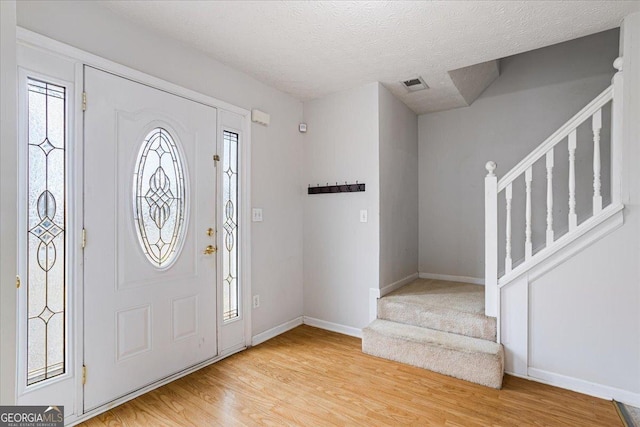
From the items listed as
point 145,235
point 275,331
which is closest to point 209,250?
point 145,235

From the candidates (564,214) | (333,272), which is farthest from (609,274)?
(333,272)

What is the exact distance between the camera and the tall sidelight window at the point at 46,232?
1723mm

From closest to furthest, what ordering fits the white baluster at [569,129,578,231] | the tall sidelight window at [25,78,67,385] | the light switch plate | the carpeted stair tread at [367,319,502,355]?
the tall sidelight window at [25,78,67,385], the white baluster at [569,129,578,231], the carpeted stair tread at [367,319,502,355], the light switch plate

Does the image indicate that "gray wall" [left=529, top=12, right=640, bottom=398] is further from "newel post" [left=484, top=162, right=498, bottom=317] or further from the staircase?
"newel post" [left=484, top=162, right=498, bottom=317]

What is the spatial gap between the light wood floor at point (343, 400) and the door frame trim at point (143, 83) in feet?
0.25

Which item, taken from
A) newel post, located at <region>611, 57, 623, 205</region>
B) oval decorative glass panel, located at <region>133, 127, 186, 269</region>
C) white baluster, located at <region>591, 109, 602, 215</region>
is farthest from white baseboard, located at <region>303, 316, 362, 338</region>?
newel post, located at <region>611, 57, 623, 205</region>

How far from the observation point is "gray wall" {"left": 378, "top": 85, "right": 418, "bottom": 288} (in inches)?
127

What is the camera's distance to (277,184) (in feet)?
10.9

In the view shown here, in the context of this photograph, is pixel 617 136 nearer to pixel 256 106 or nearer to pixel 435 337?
pixel 435 337

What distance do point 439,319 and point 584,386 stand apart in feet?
3.38

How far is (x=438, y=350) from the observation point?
2502 millimetres

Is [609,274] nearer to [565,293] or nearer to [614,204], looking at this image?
[565,293]

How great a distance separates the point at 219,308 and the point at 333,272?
126 centimetres

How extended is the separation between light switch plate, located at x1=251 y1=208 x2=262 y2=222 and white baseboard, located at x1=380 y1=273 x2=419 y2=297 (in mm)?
1430
